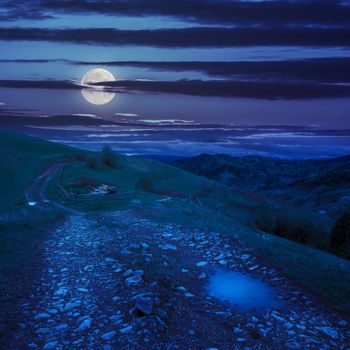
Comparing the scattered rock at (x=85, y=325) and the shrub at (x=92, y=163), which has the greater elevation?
the scattered rock at (x=85, y=325)

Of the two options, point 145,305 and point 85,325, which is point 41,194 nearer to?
point 85,325

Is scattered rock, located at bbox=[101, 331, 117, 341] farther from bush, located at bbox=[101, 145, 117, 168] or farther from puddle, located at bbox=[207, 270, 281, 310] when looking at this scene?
bush, located at bbox=[101, 145, 117, 168]

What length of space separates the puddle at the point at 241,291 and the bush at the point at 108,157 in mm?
76550

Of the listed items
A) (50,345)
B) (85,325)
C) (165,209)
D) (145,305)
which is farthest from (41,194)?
(50,345)

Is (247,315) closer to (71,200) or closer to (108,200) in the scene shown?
(108,200)

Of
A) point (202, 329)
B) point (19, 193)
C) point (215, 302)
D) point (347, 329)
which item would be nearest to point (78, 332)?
point (202, 329)

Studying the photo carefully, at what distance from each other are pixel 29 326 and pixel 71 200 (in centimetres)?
3024

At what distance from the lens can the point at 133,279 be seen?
11.8m

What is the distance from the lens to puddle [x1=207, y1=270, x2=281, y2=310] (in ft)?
34.1

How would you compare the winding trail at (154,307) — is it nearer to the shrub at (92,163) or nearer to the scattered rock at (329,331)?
the scattered rock at (329,331)

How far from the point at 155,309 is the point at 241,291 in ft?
10.4

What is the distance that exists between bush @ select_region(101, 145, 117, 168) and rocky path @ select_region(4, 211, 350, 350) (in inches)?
2860

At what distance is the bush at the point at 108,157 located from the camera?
288ft

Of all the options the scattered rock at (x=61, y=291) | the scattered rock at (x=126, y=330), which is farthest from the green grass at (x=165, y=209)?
the scattered rock at (x=126, y=330)
